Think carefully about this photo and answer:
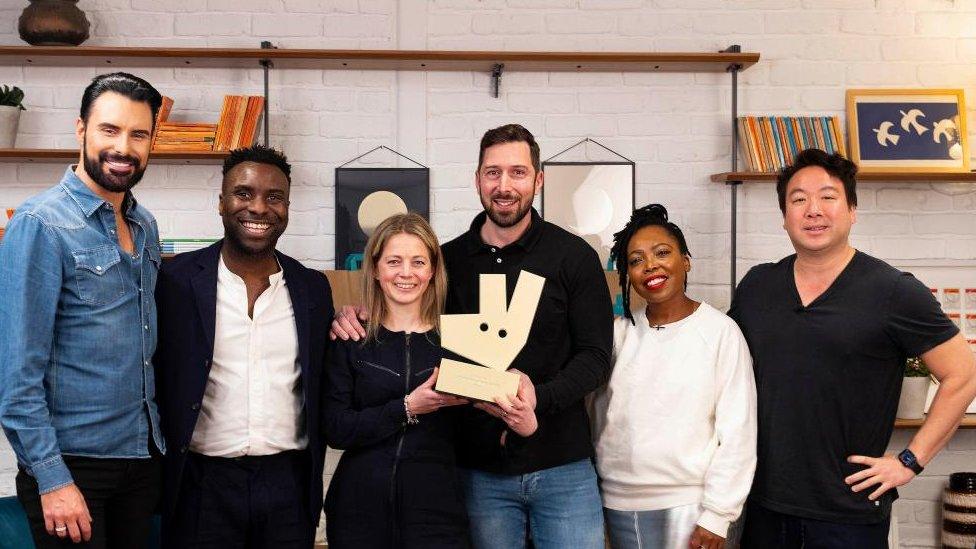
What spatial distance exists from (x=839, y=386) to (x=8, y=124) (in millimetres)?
3041

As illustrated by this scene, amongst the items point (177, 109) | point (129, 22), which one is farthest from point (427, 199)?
point (129, 22)

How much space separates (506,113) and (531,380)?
5.45 ft

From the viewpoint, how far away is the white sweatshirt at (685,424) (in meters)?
2.18

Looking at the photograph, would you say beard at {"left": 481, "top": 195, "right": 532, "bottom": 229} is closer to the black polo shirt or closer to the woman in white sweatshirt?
the black polo shirt

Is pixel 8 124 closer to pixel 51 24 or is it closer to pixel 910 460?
pixel 51 24

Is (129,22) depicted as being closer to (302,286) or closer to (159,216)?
(159,216)

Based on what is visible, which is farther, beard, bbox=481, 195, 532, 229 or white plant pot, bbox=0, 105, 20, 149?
white plant pot, bbox=0, 105, 20, 149

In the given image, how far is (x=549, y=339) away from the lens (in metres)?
2.28

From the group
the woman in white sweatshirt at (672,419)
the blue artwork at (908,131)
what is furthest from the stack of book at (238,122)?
Answer: the blue artwork at (908,131)

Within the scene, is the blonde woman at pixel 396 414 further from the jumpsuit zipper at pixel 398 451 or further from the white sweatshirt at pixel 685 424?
the white sweatshirt at pixel 685 424

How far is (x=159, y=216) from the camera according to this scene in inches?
142

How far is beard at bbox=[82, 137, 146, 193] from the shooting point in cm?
193

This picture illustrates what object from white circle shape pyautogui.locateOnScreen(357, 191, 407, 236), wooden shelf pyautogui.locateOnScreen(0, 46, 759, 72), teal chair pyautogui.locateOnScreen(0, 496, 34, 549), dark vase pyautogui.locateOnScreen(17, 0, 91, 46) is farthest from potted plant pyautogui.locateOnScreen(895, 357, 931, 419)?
dark vase pyautogui.locateOnScreen(17, 0, 91, 46)

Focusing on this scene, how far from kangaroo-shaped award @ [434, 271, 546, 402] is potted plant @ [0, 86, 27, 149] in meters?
2.26
